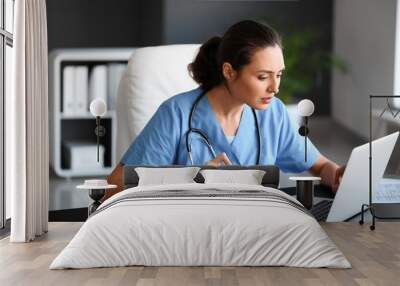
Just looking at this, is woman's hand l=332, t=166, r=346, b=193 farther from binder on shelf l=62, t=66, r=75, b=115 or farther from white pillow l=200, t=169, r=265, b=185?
binder on shelf l=62, t=66, r=75, b=115

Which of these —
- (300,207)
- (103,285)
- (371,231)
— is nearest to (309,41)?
(371,231)

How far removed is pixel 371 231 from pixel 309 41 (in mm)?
1624

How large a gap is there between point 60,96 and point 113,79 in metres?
0.45

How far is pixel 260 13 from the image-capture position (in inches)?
242

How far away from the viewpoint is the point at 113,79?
6.18 metres

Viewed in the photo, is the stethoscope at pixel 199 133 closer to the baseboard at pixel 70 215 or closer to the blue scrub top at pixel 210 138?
the blue scrub top at pixel 210 138

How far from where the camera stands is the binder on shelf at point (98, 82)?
6168mm

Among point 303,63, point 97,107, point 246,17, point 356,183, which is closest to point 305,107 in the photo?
point 303,63

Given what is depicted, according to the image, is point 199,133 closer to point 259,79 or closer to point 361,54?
point 259,79

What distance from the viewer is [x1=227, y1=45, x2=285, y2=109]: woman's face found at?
232 inches

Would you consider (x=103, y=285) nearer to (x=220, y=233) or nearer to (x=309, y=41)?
(x=220, y=233)

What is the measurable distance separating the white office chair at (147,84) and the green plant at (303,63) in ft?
2.44

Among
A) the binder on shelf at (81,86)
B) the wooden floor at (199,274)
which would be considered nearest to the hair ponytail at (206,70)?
the binder on shelf at (81,86)

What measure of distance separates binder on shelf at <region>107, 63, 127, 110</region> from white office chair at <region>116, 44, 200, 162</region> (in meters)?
0.08
